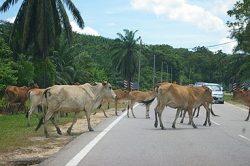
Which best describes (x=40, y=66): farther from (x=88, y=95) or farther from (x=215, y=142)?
(x=215, y=142)

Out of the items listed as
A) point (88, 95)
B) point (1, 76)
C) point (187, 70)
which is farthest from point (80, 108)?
point (187, 70)

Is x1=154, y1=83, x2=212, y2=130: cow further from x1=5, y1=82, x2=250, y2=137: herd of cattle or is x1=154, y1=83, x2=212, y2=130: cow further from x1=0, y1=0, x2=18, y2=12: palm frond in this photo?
x1=0, y1=0, x2=18, y2=12: palm frond

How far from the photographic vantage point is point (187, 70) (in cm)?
15550

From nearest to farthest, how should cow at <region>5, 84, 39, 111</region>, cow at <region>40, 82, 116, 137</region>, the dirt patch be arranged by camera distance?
the dirt patch
cow at <region>40, 82, 116, 137</region>
cow at <region>5, 84, 39, 111</region>

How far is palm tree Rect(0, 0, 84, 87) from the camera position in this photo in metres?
35.0

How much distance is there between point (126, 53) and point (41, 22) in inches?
2076

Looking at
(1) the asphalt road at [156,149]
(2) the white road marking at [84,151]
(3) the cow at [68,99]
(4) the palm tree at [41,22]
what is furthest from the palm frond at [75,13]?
(2) the white road marking at [84,151]

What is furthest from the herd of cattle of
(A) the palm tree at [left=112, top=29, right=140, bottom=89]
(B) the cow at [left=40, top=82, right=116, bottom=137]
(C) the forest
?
(A) the palm tree at [left=112, top=29, right=140, bottom=89]

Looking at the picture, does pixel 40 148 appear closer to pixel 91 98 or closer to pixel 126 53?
pixel 91 98

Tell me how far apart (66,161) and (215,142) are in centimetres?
529

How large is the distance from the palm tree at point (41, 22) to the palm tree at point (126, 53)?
50.2 meters

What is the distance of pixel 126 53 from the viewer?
3433 inches

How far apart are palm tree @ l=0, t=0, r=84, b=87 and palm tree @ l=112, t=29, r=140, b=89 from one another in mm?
50166

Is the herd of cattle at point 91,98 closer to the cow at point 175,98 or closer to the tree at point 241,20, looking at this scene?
the cow at point 175,98
